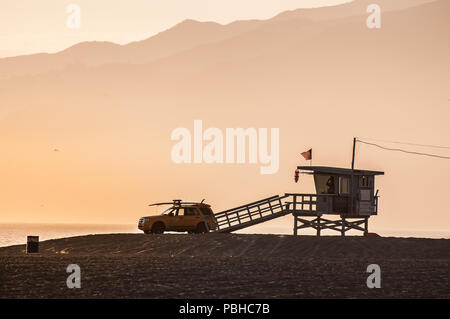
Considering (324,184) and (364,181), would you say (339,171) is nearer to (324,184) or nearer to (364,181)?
(324,184)

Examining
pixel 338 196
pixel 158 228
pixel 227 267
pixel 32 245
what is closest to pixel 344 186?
pixel 338 196

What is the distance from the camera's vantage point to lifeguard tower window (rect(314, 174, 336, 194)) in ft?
194

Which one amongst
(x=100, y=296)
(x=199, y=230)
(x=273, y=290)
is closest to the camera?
(x=100, y=296)

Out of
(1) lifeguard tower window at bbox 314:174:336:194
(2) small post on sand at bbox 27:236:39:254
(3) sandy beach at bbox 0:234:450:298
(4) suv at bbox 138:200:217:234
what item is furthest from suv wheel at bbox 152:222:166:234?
(2) small post on sand at bbox 27:236:39:254

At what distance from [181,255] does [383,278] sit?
12.4m

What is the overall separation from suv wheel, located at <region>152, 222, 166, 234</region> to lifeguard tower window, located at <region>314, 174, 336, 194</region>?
10.7 m

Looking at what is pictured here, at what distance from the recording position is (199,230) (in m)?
55.4

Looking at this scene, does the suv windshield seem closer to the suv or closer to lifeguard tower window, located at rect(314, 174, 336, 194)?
the suv

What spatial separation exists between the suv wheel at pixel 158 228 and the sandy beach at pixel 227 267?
12.3ft

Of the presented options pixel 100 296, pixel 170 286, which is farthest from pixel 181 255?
pixel 100 296

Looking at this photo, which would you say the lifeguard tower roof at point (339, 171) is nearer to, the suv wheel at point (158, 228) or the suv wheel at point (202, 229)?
the suv wheel at point (202, 229)

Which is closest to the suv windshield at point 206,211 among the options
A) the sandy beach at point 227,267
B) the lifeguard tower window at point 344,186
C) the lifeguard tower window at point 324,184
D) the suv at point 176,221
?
the suv at point 176,221
